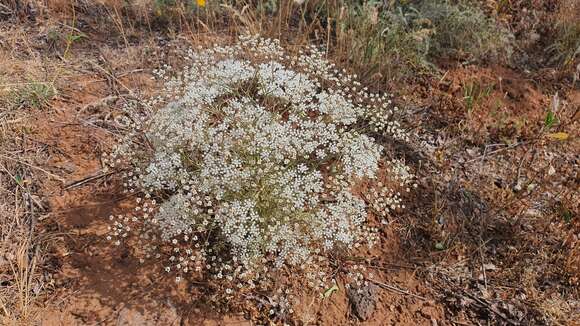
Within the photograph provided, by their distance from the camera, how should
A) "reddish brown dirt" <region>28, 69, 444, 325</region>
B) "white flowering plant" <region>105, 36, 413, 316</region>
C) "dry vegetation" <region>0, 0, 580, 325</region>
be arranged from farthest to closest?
"dry vegetation" <region>0, 0, 580, 325</region> → "reddish brown dirt" <region>28, 69, 444, 325</region> → "white flowering plant" <region>105, 36, 413, 316</region>

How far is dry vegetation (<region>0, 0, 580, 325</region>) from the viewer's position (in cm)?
297

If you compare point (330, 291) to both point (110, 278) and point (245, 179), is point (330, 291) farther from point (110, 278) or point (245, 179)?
point (110, 278)

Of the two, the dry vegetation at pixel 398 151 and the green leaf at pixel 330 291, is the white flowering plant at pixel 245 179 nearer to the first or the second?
the green leaf at pixel 330 291

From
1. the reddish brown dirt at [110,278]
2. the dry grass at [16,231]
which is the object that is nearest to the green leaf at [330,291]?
the reddish brown dirt at [110,278]

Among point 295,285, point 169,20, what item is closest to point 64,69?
point 169,20

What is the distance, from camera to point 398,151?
397 centimetres

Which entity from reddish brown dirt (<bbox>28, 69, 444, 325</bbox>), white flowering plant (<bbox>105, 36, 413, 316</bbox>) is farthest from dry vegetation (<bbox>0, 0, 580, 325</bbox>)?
white flowering plant (<bbox>105, 36, 413, 316</bbox>)

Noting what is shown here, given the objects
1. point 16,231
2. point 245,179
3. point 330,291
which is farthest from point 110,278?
point 330,291

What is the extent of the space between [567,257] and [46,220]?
3.66m

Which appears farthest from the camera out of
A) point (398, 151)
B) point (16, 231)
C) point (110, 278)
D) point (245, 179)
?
point (398, 151)

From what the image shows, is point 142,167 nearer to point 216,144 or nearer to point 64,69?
point 216,144

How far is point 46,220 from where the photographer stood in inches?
124

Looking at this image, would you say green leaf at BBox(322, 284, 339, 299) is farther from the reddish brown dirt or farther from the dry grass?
the dry grass

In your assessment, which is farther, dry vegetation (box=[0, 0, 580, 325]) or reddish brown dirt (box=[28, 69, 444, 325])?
dry vegetation (box=[0, 0, 580, 325])
